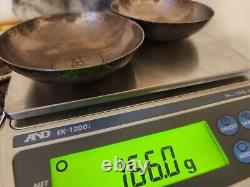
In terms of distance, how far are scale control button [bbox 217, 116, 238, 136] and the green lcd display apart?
0.02m

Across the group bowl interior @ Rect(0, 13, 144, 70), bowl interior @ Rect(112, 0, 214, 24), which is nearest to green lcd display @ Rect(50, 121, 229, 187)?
bowl interior @ Rect(0, 13, 144, 70)

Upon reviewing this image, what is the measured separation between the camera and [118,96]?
1.28ft

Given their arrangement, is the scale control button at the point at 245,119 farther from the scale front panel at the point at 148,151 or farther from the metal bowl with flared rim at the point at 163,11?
the metal bowl with flared rim at the point at 163,11

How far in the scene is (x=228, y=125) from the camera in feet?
1.25

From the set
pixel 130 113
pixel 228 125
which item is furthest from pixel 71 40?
pixel 228 125

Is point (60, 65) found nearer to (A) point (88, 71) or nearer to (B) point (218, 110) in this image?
(A) point (88, 71)

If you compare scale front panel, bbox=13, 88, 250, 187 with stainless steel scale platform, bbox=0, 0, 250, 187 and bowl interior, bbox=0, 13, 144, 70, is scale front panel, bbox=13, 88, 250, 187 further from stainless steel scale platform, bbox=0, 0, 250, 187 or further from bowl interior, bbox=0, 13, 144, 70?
bowl interior, bbox=0, 13, 144, 70

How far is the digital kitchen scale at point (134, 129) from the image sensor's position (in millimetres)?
323

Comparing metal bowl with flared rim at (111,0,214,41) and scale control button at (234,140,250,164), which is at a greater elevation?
metal bowl with flared rim at (111,0,214,41)

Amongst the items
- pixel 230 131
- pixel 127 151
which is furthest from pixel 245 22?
pixel 127 151

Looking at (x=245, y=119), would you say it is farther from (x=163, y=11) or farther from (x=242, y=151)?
(x=163, y=11)

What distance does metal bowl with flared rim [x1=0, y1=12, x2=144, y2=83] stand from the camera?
1.34ft

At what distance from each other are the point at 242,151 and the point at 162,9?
0.35 m

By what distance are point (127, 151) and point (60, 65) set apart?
6.9 inches
